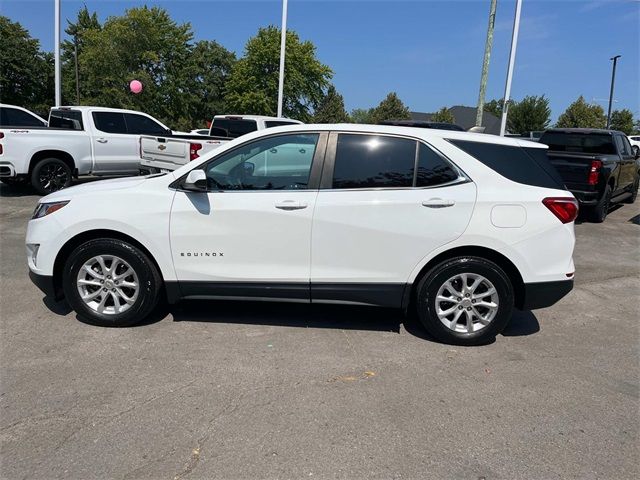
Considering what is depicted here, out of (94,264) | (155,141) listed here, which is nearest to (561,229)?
(94,264)

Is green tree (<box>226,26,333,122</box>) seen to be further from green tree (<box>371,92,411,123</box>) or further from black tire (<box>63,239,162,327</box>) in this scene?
black tire (<box>63,239,162,327</box>)

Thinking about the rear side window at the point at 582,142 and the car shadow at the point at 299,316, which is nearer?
the car shadow at the point at 299,316

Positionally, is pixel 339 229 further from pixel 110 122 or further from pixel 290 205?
pixel 110 122

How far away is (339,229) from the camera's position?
405cm

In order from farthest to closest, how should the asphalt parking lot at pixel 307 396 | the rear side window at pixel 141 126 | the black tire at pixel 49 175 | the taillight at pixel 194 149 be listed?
the rear side window at pixel 141 126, the black tire at pixel 49 175, the taillight at pixel 194 149, the asphalt parking lot at pixel 307 396

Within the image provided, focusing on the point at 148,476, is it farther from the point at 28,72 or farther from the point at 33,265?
the point at 28,72

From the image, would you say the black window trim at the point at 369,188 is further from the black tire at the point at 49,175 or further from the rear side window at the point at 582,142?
the black tire at the point at 49,175

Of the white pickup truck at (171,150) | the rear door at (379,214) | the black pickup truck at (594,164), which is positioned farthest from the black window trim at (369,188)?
the black pickup truck at (594,164)

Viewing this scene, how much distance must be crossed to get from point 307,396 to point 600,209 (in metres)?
8.78

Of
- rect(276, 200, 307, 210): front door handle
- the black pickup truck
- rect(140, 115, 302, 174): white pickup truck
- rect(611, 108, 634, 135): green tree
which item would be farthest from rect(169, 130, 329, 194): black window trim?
rect(611, 108, 634, 135): green tree

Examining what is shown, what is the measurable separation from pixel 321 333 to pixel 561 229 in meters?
2.12

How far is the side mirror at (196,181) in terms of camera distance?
13.2 ft

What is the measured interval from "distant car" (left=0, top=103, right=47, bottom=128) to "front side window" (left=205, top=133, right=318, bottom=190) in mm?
9060

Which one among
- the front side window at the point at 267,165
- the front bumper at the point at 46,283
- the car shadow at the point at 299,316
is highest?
the front side window at the point at 267,165
